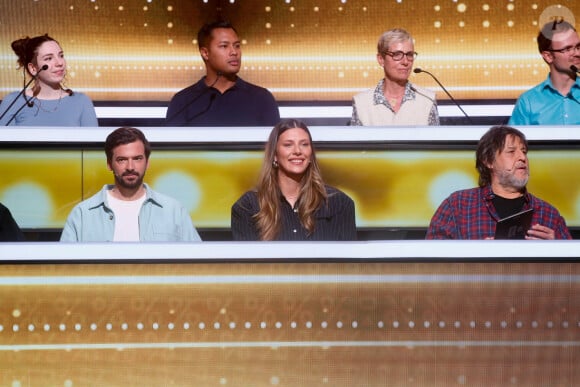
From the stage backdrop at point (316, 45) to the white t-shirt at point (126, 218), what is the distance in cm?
182

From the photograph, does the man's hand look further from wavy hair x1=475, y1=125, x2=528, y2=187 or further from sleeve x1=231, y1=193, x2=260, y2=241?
sleeve x1=231, y1=193, x2=260, y2=241

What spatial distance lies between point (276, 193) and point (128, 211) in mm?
397

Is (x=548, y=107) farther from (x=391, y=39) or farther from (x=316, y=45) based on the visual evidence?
(x=316, y=45)

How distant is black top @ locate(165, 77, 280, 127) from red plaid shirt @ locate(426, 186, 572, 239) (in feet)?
3.03

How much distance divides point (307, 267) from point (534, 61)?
263 centimetres

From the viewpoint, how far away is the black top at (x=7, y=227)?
266 centimetres

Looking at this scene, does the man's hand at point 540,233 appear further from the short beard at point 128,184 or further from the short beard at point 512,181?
the short beard at point 128,184

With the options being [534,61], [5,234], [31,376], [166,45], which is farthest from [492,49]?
[31,376]

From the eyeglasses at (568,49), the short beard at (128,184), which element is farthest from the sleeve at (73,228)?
the eyeglasses at (568,49)

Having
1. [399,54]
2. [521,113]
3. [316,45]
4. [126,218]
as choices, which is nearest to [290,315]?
[126,218]

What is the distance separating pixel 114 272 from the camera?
7.19 feet

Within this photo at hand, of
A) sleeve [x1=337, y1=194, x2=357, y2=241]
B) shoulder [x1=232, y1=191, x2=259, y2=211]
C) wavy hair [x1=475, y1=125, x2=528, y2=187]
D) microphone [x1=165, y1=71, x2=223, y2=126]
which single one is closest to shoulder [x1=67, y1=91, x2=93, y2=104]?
microphone [x1=165, y1=71, x2=223, y2=126]

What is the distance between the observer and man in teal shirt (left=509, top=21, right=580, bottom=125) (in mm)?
3180

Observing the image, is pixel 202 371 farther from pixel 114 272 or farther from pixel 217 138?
pixel 217 138
